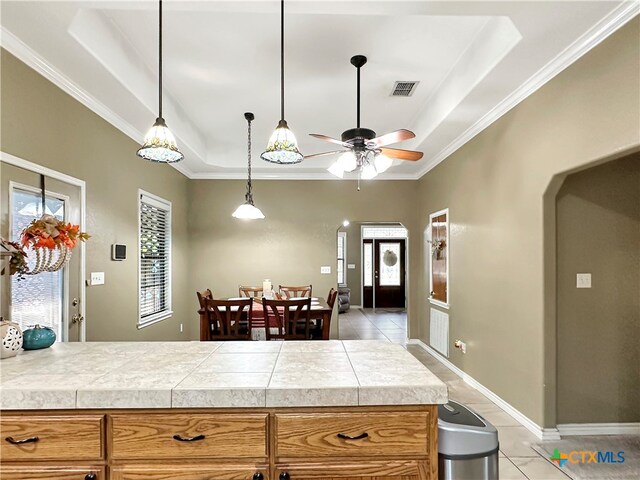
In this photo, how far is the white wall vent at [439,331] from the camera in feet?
15.0

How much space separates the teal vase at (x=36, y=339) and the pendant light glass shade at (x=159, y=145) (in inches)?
40.9

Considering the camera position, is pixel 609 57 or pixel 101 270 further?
pixel 101 270

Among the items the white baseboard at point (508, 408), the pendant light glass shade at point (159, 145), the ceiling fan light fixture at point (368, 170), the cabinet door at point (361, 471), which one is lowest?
the white baseboard at point (508, 408)

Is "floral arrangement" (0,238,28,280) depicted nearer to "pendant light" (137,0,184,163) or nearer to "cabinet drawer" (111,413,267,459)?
"pendant light" (137,0,184,163)

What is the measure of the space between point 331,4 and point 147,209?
332 centimetres

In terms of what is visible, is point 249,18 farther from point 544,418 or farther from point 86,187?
point 544,418

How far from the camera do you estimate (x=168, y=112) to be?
3822 millimetres

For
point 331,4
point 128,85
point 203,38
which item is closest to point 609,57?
point 331,4

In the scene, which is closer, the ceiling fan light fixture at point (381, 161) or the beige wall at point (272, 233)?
the ceiling fan light fixture at point (381, 161)

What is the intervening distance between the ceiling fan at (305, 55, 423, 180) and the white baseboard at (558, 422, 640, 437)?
243 centimetres

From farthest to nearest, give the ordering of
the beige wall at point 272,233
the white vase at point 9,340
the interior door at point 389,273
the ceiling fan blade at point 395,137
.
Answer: the interior door at point 389,273, the beige wall at point 272,233, the ceiling fan blade at point 395,137, the white vase at point 9,340

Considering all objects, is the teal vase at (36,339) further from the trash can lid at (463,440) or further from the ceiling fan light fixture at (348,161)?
the ceiling fan light fixture at (348,161)

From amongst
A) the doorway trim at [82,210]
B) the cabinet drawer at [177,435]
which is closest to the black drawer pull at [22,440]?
the cabinet drawer at [177,435]

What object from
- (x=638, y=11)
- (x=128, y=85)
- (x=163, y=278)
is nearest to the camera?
(x=638, y=11)
